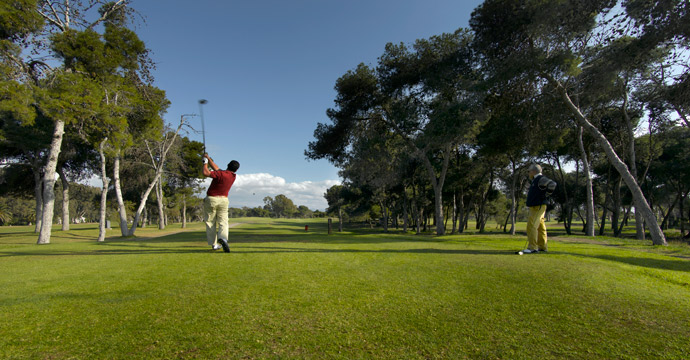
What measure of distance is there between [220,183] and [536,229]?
8320 millimetres

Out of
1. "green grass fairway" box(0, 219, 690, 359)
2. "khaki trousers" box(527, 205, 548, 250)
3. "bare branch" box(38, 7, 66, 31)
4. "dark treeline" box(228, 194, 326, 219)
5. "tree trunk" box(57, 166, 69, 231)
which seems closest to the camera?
"green grass fairway" box(0, 219, 690, 359)

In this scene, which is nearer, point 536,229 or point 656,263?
point 656,263

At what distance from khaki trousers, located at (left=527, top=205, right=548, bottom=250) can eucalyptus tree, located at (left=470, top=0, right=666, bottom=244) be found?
314 inches

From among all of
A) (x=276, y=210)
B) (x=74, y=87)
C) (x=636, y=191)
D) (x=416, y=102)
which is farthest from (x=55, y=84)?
(x=276, y=210)

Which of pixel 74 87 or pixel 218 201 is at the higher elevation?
pixel 74 87

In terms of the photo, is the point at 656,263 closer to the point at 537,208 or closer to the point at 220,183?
the point at 537,208

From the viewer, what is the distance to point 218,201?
7.44 m

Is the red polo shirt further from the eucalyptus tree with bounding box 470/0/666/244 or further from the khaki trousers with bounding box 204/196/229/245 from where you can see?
the eucalyptus tree with bounding box 470/0/666/244

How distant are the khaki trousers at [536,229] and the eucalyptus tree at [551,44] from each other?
7964mm

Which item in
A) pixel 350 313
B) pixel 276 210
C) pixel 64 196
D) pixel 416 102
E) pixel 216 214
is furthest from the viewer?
pixel 276 210

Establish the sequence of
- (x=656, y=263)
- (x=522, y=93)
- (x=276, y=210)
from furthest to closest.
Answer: (x=276, y=210), (x=522, y=93), (x=656, y=263)

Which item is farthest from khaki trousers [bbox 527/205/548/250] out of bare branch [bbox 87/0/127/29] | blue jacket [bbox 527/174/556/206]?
bare branch [bbox 87/0/127/29]

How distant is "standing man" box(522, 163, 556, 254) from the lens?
709 cm

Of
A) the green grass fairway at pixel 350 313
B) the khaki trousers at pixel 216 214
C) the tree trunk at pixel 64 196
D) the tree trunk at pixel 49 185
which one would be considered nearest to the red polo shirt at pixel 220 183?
the khaki trousers at pixel 216 214
